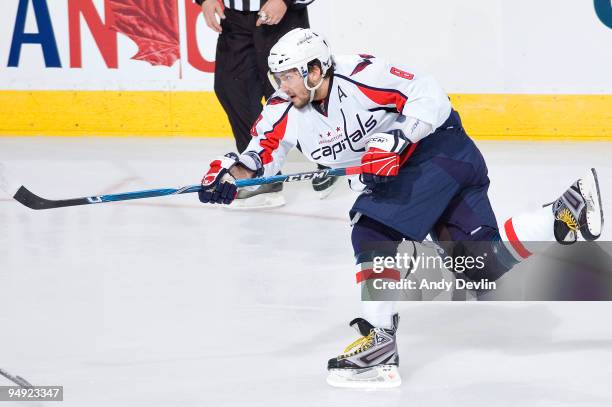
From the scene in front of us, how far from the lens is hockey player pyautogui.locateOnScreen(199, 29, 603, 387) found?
2.87m

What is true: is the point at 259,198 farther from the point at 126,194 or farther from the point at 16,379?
the point at 16,379

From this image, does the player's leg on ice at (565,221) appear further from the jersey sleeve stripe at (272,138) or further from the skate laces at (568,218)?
the jersey sleeve stripe at (272,138)

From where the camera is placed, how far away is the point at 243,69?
5.01 m

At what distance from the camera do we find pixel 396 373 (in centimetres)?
277

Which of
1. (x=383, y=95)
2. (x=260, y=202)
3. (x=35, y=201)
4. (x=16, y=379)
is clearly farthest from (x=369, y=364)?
Result: (x=260, y=202)

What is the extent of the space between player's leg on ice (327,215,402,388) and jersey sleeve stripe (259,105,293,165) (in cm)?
31

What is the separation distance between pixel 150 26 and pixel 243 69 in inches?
56.1

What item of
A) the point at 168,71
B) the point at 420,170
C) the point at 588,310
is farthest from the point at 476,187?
the point at 168,71

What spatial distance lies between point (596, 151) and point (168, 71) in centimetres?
225

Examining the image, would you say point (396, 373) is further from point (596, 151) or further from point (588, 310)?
point (596, 151)

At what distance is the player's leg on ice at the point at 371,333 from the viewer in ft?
9.07

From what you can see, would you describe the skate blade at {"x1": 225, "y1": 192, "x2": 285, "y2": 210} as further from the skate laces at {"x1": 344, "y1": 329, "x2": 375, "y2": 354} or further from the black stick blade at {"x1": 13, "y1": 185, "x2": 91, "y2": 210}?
the skate laces at {"x1": 344, "y1": 329, "x2": 375, "y2": 354}

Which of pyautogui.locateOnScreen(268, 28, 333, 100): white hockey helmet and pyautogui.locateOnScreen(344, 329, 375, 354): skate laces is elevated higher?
pyautogui.locateOnScreen(268, 28, 333, 100): white hockey helmet

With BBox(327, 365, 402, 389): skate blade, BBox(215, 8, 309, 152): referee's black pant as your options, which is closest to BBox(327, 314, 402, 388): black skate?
BBox(327, 365, 402, 389): skate blade
